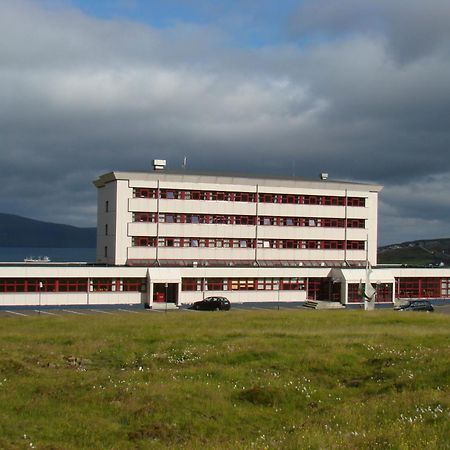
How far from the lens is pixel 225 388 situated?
79.1 ft

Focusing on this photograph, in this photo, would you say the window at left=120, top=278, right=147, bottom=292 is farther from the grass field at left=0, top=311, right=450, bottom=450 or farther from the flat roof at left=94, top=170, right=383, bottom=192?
the grass field at left=0, top=311, right=450, bottom=450

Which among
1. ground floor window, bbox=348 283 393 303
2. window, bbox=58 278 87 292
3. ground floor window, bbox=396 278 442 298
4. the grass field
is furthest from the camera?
ground floor window, bbox=396 278 442 298

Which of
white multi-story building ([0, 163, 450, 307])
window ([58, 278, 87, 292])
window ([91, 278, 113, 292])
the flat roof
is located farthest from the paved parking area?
the flat roof

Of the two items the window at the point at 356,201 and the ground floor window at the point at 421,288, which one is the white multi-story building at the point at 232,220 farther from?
the ground floor window at the point at 421,288

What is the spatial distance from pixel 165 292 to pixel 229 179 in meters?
16.8

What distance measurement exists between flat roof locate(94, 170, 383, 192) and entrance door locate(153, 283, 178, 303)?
12974 mm

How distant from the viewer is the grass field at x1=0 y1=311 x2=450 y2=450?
17.2 m

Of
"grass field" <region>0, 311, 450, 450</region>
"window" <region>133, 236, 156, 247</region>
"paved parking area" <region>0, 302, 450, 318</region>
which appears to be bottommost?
"paved parking area" <region>0, 302, 450, 318</region>

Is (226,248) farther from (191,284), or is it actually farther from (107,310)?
(107,310)

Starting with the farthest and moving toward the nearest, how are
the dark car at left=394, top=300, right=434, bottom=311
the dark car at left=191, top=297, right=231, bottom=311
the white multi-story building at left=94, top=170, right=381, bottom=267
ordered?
1. the white multi-story building at left=94, top=170, right=381, bottom=267
2. the dark car at left=394, top=300, right=434, bottom=311
3. the dark car at left=191, top=297, right=231, bottom=311

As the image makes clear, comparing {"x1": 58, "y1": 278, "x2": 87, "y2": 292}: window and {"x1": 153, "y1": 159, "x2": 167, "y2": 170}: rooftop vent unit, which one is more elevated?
{"x1": 153, "y1": 159, "x2": 167, "y2": 170}: rooftop vent unit

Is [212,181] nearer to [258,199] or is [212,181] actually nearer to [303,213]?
[258,199]

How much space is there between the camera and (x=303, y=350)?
105 feet

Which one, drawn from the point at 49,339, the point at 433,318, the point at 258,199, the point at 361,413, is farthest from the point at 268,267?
the point at 361,413
